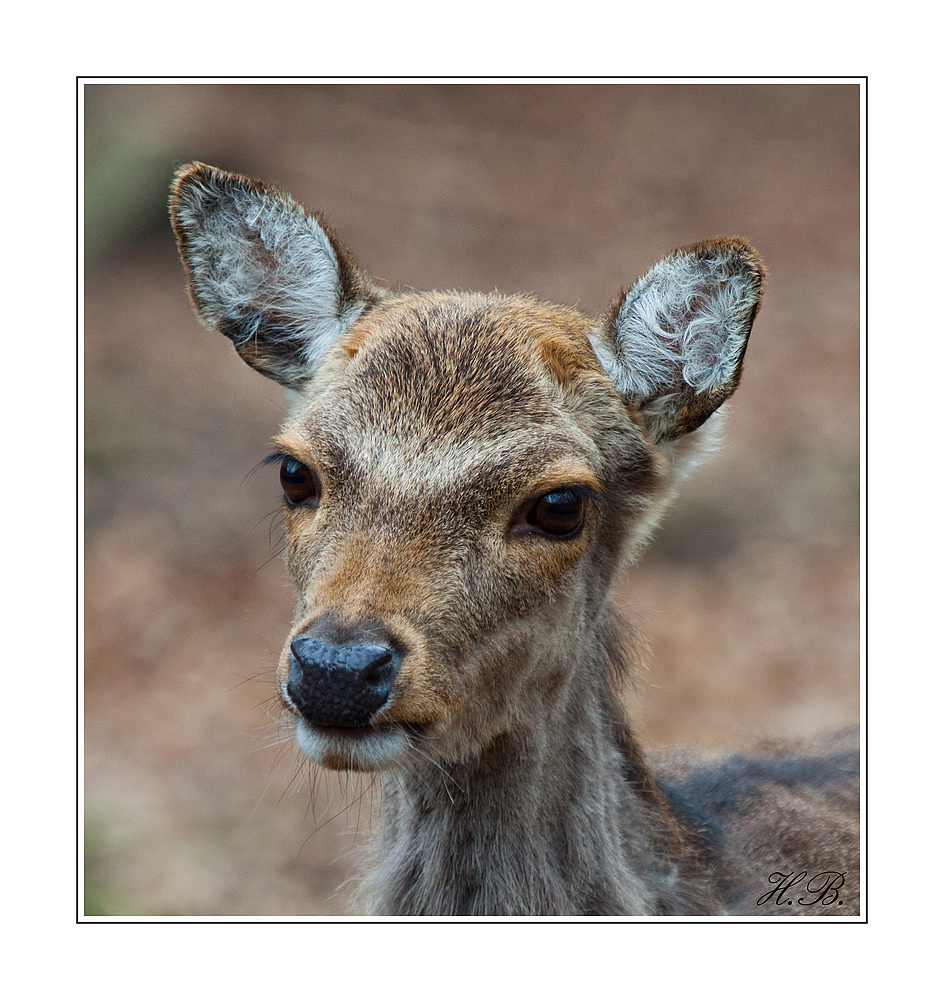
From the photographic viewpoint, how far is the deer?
3734 millimetres

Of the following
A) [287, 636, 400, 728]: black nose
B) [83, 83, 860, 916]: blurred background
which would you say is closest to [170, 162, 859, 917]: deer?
[287, 636, 400, 728]: black nose

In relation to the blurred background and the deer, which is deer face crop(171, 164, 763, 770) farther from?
the blurred background

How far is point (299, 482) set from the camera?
13.9ft

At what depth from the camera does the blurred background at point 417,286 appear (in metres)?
10.2

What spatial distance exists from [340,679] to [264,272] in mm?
2204

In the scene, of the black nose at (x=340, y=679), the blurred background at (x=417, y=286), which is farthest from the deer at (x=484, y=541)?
the blurred background at (x=417, y=286)

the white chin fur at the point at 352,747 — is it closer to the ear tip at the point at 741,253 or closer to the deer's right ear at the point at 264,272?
the deer's right ear at the point at 264,272

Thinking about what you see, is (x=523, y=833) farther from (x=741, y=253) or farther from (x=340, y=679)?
(x=741, y=253)

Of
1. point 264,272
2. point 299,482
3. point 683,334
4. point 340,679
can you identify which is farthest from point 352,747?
point 264,272

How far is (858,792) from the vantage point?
6105 mm

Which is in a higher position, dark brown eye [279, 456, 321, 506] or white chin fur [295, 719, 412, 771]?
dark brown eye [279, 456, 321, 506]
